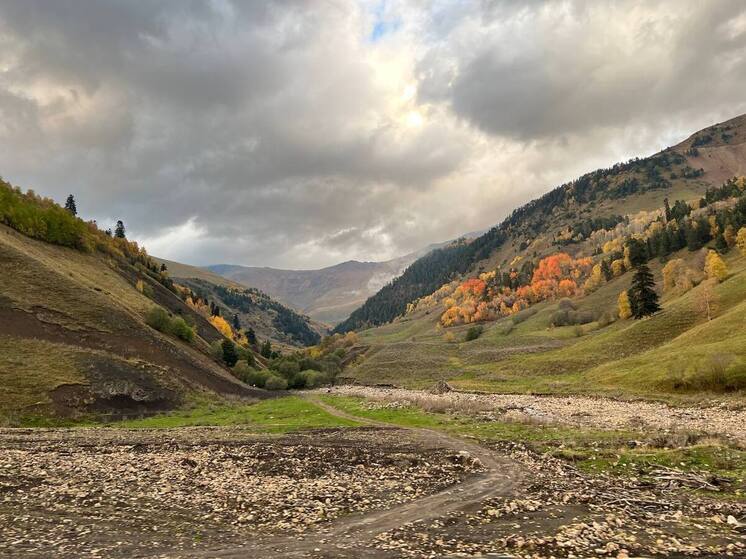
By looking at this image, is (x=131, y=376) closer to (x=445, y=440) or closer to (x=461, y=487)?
(x=445, y=440)

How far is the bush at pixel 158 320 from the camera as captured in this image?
342ft

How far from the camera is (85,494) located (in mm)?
22672

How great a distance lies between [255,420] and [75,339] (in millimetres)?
39956

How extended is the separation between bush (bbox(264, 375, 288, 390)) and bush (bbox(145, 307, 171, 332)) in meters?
33.9

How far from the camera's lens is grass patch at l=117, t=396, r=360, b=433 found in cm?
5281

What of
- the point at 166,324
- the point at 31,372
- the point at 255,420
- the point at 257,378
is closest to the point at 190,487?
the point at 255,420

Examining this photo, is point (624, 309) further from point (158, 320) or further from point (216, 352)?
point (158, 320)

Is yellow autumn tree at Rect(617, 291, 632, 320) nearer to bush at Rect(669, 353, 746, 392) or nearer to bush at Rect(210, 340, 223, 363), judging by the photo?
bush at Rect(669, 353, 746, 392)

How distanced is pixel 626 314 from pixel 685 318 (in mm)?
35501

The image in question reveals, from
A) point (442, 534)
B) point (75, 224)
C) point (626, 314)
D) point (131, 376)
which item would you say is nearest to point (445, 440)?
point (442, 534)

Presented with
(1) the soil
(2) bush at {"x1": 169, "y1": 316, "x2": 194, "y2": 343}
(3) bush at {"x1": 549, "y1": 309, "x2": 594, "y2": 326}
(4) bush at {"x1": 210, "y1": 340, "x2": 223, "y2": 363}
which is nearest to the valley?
(1) the soil

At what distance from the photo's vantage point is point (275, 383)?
130 meters

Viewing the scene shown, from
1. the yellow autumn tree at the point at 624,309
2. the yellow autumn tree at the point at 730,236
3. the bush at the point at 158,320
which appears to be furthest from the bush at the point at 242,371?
the yellow autumn tree at the point at 730,236

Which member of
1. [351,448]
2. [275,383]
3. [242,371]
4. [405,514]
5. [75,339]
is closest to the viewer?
[405,514]
